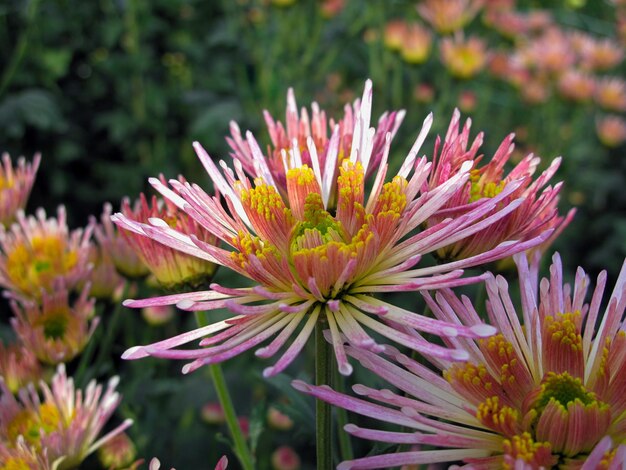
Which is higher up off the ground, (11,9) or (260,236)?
(11,9)

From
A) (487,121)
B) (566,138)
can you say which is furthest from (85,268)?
(487,121)

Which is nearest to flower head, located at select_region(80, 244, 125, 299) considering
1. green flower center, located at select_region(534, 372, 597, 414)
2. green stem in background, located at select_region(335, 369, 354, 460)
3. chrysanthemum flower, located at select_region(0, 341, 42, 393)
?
chrysanthemum flower, located at select_region(0, 341, 42, 393)

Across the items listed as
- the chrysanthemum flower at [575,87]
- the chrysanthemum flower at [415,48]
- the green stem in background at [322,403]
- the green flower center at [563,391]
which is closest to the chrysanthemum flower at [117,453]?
the green stem in background at [322,403]

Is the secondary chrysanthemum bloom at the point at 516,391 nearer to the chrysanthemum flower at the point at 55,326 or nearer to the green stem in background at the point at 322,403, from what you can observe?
the green stem in background at the point at 322,403

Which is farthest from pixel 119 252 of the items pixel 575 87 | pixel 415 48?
pixel 575 87

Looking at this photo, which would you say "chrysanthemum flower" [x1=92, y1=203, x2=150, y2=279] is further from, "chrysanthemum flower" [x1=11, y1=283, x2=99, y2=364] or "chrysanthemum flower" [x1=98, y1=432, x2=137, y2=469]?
"chrysanthemum flower" [x1=98, y1=432, x2=137, y2=469]

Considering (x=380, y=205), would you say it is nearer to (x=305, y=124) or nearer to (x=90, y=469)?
(x=305, y=124)
